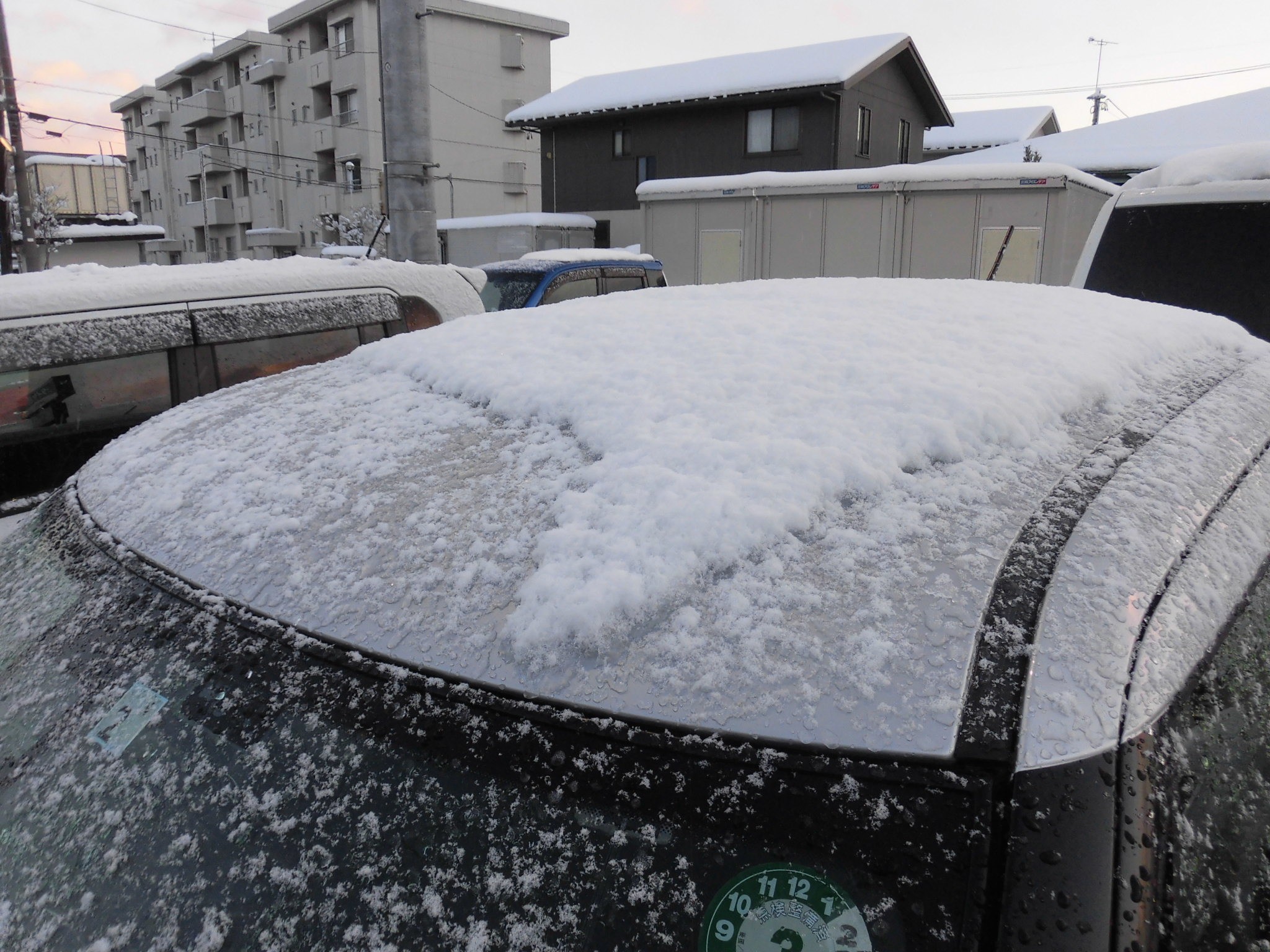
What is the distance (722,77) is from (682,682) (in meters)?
26.5

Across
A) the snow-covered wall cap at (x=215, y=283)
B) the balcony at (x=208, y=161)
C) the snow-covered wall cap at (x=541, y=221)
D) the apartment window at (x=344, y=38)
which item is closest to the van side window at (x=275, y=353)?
the snow-covered wall cap at (x=215, y=283)

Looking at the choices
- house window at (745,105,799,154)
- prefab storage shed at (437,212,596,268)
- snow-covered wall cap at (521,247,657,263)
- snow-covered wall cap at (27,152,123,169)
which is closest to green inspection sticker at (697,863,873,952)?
snow-covered wall cap at (521,247,657,263)

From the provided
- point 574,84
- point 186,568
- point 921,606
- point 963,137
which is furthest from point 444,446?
point 963,137

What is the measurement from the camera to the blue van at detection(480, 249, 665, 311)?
27.7 ft

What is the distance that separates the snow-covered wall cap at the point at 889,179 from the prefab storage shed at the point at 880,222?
18mm

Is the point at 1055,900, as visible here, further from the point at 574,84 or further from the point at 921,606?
the point at 574,84

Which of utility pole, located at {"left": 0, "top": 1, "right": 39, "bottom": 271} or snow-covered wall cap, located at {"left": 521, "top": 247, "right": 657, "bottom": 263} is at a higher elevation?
utility pole, located at {"left": 0, "top": 1, "right": 39, "bottom": 271}

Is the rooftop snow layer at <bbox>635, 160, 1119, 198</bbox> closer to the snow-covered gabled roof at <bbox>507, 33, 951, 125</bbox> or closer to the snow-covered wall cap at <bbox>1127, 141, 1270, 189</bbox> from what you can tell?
the snow-covered wall cap at <bbox>1127, 141, 1270, 189</bbox>

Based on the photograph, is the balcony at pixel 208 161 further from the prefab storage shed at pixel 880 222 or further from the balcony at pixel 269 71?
the prefab storage shed at pixel 880 222

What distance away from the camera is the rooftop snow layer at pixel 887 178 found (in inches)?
493

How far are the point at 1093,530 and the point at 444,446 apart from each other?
0.86 metres

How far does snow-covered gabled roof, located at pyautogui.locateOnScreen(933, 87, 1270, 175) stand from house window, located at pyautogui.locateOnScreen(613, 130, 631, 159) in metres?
10.1

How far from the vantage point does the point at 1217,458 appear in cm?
121

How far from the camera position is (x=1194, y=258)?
13.9ft
